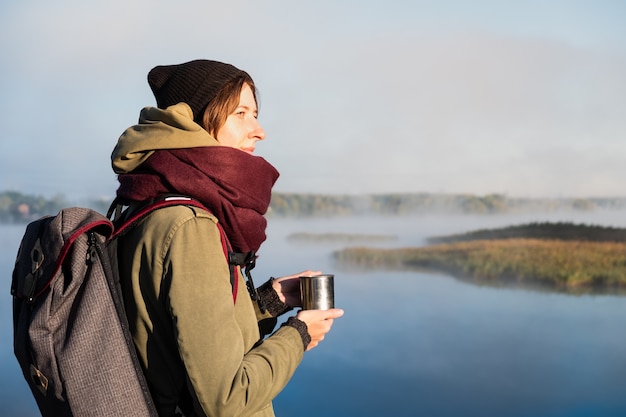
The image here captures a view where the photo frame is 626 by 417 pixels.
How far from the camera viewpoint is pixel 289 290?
5.97 feet

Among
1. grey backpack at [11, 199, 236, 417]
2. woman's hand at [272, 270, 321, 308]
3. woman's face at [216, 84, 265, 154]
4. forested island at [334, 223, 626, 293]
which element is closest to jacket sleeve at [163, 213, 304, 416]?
grey backpack at [11, 199, 236, 417]

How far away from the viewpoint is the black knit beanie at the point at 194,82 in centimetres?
150

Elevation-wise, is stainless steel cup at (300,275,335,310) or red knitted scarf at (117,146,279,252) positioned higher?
red knitted scarf at (117,146,279,252)

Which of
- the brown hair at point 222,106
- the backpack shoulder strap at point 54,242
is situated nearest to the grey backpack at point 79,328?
the backpack shoulder strap at point 54,242

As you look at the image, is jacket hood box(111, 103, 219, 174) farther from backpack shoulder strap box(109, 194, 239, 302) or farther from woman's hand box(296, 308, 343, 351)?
woman's hand box(296, 308, 343, 351)

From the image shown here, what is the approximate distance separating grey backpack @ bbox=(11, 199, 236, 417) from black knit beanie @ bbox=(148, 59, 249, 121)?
0.33 meters

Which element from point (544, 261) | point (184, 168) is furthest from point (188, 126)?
point (544, 261)

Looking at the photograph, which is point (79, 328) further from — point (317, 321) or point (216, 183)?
point (317, 321)

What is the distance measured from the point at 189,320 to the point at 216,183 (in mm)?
294

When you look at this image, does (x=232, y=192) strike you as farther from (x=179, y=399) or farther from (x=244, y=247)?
(x=179, y=399)

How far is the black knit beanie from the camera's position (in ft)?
4.92

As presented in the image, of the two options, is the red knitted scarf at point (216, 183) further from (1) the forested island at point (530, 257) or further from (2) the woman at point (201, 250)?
(1) the forested island at point (530, 257)

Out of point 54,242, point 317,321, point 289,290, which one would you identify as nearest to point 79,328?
point 54,242

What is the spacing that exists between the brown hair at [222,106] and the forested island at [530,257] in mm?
4236
